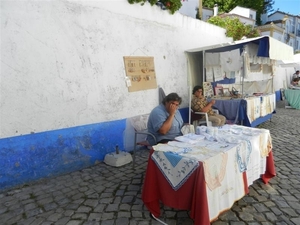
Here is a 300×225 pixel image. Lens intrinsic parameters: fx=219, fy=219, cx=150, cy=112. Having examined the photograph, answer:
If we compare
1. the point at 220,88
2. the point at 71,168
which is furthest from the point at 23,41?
the point at 220,88

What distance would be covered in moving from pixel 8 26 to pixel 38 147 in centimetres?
179

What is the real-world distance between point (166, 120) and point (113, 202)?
1.30 m

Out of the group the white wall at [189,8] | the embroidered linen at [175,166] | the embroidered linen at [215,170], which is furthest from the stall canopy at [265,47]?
the white wall at [189,8]

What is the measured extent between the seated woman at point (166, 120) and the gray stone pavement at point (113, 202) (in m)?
0.79

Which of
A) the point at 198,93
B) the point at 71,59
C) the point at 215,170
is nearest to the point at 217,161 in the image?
the point at 215,170

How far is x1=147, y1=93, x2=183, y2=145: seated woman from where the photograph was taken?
3.12 metres

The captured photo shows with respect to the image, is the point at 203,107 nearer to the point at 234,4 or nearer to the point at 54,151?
the point at 54,151

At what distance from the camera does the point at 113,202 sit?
9.11 feet

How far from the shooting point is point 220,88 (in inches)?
261

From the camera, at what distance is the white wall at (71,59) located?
3.12 m

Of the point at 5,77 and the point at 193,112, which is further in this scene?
the point at 193,112

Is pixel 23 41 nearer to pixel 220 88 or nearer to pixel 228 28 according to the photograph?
pixel 220 88

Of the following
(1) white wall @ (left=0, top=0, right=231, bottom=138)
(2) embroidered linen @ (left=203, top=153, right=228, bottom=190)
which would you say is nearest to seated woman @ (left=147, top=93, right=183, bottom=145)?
(2) embroidered linen @ (left=203, top=153, right=228, bottom=190)

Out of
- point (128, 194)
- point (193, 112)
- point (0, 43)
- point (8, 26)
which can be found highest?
point (8, 26)
